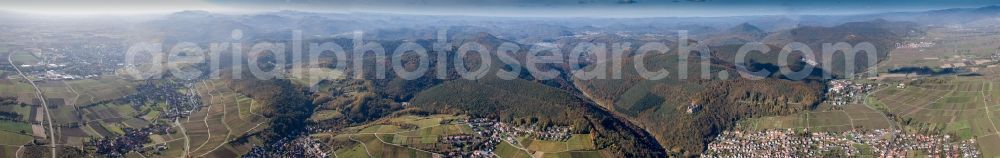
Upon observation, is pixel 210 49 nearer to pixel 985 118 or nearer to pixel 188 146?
pixel 188 146

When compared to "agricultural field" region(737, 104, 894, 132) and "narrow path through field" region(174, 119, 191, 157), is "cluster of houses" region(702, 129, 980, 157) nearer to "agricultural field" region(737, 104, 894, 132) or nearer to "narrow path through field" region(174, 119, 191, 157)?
"agricultural field" region(737, 104, 894, 132)

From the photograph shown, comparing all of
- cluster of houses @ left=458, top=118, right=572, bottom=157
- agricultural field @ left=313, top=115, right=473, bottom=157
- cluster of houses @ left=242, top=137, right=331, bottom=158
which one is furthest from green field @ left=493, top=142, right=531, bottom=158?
cluster of houses @ left=242, top=137, right=331, bottom=158

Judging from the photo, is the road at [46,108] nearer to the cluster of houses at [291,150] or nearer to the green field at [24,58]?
the green field at [24,58]

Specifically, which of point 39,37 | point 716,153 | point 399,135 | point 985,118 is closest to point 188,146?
point 399,135

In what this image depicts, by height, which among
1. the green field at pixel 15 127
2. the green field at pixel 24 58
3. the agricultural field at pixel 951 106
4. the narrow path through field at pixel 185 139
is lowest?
the narrow path through field at pixel 185 139

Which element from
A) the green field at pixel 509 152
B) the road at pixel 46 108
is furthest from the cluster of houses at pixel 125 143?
the green field at pixel 509 152

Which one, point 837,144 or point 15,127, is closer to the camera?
point 15,127

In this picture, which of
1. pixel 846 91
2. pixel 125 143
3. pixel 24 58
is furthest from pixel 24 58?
pixel 846 91

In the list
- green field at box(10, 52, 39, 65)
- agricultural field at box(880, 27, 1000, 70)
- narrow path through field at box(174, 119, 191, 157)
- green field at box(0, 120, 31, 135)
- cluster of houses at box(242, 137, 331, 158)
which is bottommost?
cluster of houses at box(242, 137, 331, 158)

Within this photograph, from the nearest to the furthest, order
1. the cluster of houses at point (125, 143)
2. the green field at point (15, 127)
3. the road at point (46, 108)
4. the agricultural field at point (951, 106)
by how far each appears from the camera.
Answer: the road at point (46, 108) < the cluster of houses at point (125, 143) < the green field at point (15, 127) < the agricultural field at point (951, 106)

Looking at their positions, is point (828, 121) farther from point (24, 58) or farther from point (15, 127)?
point (24, 58)
